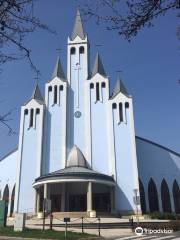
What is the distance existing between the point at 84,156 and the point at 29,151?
719 centimetres

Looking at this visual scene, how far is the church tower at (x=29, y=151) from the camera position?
125 feet

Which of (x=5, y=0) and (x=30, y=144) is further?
(x=30, y=144)

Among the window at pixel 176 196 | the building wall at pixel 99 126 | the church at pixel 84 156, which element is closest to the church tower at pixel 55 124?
the church at pixel 84 156

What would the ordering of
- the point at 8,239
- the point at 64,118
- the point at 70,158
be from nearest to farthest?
1. the point at 8,239
2. the point at 70,158
3. the point at 64,118

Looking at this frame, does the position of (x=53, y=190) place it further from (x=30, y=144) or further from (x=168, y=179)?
(x=168, y=179)

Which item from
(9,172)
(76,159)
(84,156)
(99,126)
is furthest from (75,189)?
(9,172)

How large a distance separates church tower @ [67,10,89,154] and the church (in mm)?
136

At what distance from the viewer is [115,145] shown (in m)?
38.9

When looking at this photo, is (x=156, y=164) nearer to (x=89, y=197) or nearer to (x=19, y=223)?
(x=89, y=197)

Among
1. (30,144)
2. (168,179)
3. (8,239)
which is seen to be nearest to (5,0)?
(8,239)

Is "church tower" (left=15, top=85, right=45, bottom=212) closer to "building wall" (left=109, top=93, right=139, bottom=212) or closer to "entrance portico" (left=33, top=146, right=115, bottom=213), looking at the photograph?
"entrance portico" (left=33, top=146, right=115, bottom=213)

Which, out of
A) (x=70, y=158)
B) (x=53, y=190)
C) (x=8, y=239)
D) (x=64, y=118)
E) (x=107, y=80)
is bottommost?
(x=8, y=239)

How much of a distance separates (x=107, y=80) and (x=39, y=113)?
10504 millimetres

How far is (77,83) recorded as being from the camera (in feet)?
145
